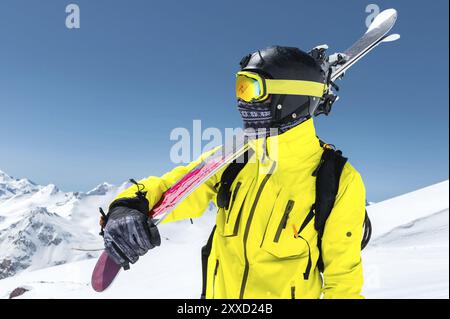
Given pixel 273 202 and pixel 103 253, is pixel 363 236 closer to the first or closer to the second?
pixel 273 202

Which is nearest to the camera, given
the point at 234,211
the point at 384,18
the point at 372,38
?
the point at 234,211

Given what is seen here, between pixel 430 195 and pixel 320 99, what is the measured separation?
20141mm

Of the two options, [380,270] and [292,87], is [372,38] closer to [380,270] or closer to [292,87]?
[292,87]

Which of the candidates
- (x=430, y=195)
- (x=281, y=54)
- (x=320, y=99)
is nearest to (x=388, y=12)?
(x=320, y=99)

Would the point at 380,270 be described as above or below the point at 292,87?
below

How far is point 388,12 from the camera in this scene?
466 cm

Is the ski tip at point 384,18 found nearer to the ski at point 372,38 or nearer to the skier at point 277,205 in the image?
the ski at point 372,38

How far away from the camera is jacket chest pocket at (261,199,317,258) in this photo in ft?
8.23

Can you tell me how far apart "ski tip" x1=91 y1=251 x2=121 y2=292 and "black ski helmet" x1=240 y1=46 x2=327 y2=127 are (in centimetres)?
142

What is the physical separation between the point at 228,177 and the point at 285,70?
0.85 m

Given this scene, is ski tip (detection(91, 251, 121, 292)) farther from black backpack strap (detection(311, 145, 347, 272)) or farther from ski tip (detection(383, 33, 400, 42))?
ski tip (detection(383, 33, 400, 42))

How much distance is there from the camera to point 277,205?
2590 mm

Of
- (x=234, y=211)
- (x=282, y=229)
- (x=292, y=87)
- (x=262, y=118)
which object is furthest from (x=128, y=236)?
(x=292, y=87)

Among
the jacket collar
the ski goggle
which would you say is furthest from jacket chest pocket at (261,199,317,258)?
the ski goggle
